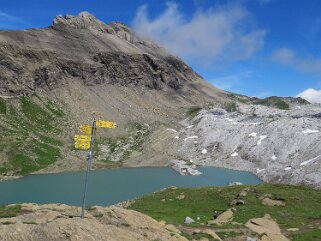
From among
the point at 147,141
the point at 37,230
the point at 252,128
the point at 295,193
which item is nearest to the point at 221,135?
the point at 252,128

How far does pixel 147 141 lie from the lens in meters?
197

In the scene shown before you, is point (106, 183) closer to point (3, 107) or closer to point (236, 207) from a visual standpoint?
point (236, 207)

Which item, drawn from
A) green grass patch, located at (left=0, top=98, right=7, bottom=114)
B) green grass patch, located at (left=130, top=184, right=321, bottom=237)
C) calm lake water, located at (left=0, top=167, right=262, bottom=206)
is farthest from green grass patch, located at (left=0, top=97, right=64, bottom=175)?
green grass patch, located at (left=130, top=184, right=321, bottom=237)

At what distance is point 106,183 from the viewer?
135 m

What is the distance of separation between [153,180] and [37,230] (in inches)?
4500

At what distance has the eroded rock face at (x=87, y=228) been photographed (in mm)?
28672

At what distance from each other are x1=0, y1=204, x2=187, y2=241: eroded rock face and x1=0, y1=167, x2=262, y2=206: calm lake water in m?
65.0

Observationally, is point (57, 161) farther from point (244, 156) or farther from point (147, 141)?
point (244, 156)

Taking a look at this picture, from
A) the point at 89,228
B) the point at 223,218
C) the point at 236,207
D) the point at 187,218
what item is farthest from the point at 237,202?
the point at 89,228

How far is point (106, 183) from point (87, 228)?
107m

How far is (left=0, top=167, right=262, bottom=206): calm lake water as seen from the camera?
10981 centimetres

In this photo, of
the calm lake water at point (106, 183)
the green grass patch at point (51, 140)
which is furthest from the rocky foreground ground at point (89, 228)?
the green grass patch at point (51, 140)

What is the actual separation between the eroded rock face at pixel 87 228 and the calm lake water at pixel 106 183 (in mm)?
65021

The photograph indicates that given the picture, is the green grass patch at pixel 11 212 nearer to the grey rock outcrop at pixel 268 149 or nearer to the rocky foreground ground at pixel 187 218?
the rocky foreground ground at pixel 187 218
